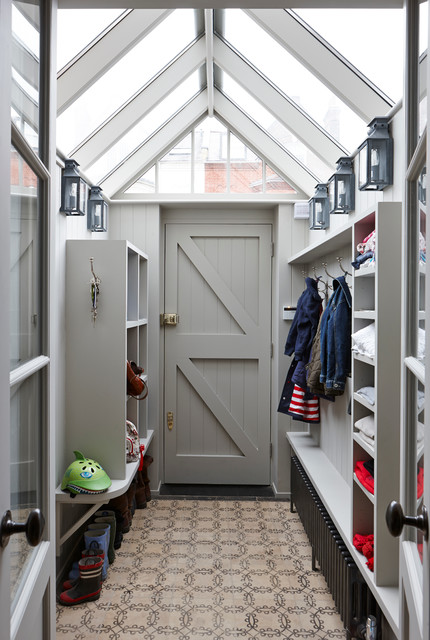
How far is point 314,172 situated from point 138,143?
134cm

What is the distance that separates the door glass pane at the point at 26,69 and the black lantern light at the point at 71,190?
174cm

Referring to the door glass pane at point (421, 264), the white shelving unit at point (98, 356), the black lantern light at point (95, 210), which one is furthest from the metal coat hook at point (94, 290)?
the door glass pane at point (421, 264)

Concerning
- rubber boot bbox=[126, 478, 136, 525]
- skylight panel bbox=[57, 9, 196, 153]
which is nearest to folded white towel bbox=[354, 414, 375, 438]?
rubber boot bbox=[126, 478, 136, 525]

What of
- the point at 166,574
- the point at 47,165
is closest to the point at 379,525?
the point at 166,574

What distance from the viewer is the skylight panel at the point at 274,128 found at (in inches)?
134

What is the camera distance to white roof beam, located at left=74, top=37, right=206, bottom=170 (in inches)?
120

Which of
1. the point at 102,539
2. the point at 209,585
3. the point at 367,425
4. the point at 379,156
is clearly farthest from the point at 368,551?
the point at 379,156

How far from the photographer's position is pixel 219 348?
4352 millimetres

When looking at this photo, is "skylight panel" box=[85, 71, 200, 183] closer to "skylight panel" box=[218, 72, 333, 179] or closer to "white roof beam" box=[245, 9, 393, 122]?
"skylight panel" box=[218, 72, 333, 179]

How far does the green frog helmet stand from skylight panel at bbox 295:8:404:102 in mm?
2391

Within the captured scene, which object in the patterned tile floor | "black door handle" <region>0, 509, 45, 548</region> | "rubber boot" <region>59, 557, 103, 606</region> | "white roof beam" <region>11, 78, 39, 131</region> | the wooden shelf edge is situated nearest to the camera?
"black door handle" <region>0, 509, 45, 548</region>

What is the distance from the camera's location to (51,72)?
4.05 feet

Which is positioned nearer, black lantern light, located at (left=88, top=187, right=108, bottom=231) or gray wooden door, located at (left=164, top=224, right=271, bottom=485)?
black lantern light, located at (left=88, top=187, right=108, bottom=231)

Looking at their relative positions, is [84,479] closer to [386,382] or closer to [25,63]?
[386,382]
